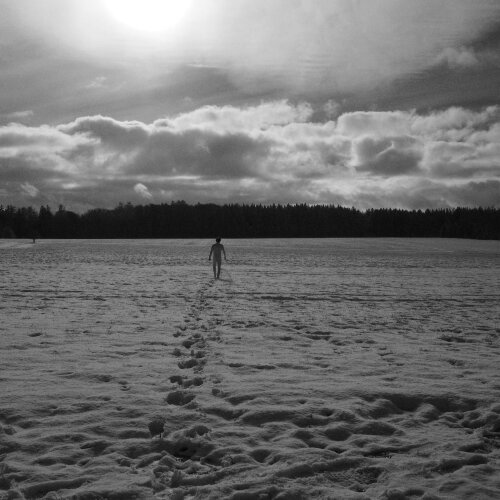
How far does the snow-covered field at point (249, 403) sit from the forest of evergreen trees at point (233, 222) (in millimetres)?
152241

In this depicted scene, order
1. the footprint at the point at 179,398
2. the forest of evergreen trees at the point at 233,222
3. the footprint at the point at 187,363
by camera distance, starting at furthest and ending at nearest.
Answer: the forest of evergreen trees at the point at 233,222 → the footprint at the point at 187,363 → the footprint at the point at 179,398

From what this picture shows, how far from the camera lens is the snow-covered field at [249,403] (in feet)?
14.8

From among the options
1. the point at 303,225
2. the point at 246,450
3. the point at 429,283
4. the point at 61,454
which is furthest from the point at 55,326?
the point at 303,225

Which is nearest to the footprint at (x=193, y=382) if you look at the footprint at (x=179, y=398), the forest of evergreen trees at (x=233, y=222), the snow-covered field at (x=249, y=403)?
the snow-covered field at (x=249, y=403)

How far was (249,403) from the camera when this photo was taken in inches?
253

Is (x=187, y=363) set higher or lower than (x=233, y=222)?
lower

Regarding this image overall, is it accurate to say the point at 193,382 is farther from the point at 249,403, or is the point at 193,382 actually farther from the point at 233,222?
the point at 233,222

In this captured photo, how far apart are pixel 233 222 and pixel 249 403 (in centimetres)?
16550

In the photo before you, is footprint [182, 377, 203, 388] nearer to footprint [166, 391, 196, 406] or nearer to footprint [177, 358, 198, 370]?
footprint [166, 391, 196, 406]

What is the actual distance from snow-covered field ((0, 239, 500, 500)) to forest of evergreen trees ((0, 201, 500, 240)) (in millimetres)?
152241

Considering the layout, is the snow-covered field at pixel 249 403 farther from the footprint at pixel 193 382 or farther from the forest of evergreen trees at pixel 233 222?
the forest of evergreen trees at pixel 233 222

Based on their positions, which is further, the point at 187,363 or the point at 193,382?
the point at 187,363

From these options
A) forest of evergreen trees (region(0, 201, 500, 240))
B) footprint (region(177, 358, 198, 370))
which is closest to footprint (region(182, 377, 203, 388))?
footprint (region(177, 358, 198, 370))

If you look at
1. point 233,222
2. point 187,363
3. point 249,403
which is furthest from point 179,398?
point 233,222
